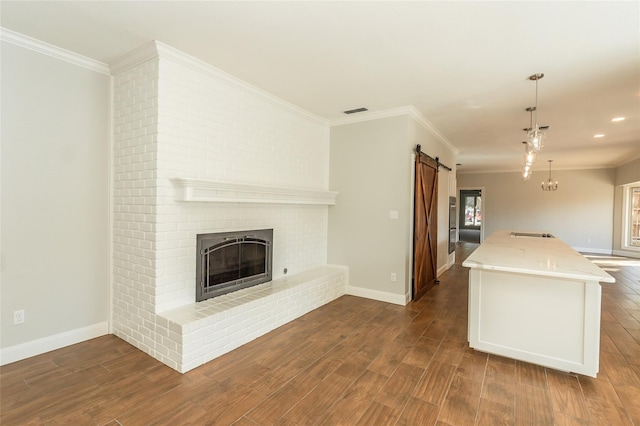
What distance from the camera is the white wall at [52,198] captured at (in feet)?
8.24

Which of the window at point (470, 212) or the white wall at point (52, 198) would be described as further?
the window at point (470, 212)

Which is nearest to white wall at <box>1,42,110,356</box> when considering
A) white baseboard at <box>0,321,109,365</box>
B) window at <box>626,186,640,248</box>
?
white baseboard at <box>0,321,109,365</box>

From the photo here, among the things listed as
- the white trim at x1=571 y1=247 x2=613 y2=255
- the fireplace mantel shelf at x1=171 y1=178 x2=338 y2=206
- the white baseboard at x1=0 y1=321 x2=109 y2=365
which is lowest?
the white baseboard at x1=0 y1=321 x2=109 y2=365

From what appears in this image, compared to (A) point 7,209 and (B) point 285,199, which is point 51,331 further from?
(B) point 285,199

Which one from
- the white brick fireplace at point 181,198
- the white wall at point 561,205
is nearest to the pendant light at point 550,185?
the white wall at point 561,205

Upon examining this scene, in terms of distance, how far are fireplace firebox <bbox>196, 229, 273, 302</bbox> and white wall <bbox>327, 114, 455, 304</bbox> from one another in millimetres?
1410

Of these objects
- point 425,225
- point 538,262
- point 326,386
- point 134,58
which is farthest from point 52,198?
point 425,225

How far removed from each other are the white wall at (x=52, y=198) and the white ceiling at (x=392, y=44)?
39cm

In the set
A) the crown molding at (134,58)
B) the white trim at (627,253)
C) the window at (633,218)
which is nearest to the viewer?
the crown molding at (134,58)

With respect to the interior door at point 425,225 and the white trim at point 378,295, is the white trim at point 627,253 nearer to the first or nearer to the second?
the interior door at point 425,225

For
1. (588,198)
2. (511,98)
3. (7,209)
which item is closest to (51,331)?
(7,209)

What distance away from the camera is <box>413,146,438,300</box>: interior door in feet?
14.3

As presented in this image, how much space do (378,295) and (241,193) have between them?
2.46m

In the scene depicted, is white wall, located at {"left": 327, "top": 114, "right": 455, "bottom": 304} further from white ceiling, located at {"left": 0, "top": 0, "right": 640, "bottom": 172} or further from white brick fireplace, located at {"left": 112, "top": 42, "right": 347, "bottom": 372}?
white brick fireplace, located at {"left": 112, "top": 42, "right": 347, "bottom": 372}
